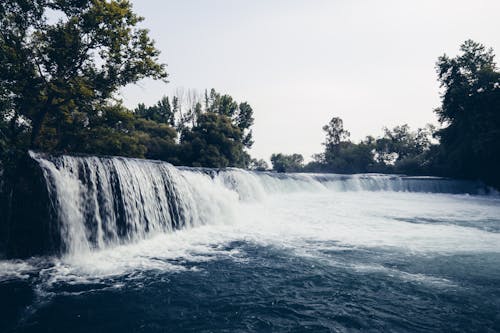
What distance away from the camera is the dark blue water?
3.33m

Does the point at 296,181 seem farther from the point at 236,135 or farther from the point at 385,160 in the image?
the point at 385,160

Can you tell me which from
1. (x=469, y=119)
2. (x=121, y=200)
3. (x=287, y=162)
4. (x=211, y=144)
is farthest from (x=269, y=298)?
(x=287, y=162)

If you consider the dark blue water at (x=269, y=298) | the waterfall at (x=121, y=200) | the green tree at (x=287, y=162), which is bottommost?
the dark blue water at (x=269, y=298)

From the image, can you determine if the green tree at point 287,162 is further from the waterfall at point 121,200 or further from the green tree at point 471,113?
the waterfall at point 121,200

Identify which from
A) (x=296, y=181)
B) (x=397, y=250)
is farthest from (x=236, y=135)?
(x=397, y=250)

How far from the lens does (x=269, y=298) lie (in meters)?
4.06

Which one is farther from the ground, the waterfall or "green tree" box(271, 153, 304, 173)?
"green tree" box(271, 153, 304, 173)

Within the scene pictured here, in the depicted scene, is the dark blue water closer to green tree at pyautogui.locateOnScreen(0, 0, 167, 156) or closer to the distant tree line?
green tree at pyautogui.locateOnScreen(0, 0, 167, 156)

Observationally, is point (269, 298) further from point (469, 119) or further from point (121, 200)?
point (469, 119)

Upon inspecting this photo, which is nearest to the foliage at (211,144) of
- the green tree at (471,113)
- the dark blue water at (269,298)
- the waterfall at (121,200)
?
the waterfall at (121,200)

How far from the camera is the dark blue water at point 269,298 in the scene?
10.9ft

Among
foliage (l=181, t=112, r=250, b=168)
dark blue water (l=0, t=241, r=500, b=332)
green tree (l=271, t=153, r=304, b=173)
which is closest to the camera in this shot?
dark blue water (l=0, t=241, r=500, b=332)

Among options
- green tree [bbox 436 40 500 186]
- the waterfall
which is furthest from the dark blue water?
green tree [bbox 436 40 500 186]

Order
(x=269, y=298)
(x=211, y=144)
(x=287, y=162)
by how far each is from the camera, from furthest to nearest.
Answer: (x=287, y=162)
(x=211, y=144)
(x=269, y=298)
